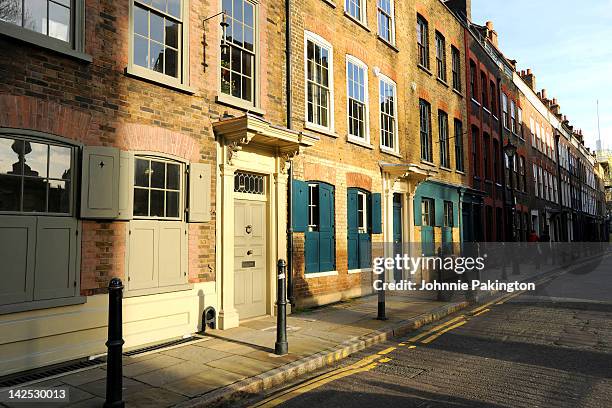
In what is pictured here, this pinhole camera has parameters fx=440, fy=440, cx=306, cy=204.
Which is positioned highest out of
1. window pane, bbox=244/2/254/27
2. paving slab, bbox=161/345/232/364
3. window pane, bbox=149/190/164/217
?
window pane, bbox=244/2/254/27

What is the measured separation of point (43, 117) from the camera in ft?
18.1

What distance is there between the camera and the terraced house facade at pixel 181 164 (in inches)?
215

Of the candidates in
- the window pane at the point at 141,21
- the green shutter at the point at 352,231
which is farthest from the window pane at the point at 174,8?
the green shutter at the point at 352,231

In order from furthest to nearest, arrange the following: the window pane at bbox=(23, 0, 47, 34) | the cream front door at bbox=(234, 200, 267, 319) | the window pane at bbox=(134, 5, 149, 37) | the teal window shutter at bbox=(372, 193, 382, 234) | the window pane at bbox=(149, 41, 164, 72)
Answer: the teal window shutter at bbox=(372, 193, 382, 234), the cream front door at bbox=(234, 200, 267, 319), the window pane at bbox=(149, 41, 164, 72), the window pane at bbox=(134, 5, 149, 37), the window pane at bbox=(23, 0, 47, 34)

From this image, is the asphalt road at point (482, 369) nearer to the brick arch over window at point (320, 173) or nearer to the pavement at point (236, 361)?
the pavement at point (236, 361)

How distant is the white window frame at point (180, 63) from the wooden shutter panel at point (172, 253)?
2.25 meters

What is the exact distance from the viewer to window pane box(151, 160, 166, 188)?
6859 mm

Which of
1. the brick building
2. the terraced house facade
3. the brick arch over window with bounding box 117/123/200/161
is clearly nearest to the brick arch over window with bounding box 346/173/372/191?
the terraced house facade

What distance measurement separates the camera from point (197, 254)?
7383mm

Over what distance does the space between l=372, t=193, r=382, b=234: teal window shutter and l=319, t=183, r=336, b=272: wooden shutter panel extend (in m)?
1.96

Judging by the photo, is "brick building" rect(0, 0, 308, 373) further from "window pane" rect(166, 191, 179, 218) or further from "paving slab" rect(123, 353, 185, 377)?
"paving slab" rect(123, 353, 185, 377)

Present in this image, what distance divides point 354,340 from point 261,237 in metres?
3.00

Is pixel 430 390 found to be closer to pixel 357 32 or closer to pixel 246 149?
pixel 246 149

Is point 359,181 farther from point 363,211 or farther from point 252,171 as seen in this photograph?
point 252,171
